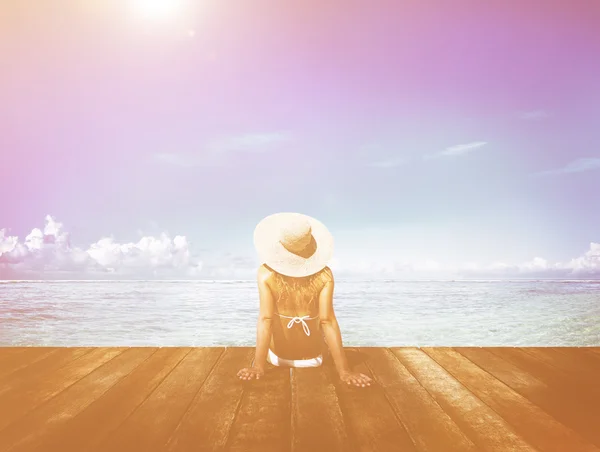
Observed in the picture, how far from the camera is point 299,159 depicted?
1730cm

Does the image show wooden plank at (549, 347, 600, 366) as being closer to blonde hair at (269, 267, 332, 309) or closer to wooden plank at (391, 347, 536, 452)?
wooden plank at (391, 347, 536, 452)

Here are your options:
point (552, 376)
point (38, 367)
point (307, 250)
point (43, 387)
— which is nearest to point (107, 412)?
point (43, 387)

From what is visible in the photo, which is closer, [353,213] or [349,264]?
[349,264]

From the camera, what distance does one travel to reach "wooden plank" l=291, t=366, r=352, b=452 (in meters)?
1.97

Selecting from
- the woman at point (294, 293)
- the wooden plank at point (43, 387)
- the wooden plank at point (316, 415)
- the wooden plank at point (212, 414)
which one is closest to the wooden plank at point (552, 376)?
the woman at point (294, 293)

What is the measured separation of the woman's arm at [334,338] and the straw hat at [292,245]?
182 millimetres

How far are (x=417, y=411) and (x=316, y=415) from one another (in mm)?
524

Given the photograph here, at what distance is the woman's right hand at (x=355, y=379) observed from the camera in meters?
2.70

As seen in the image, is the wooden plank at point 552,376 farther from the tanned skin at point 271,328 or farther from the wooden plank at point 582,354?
the tanned skin at point 271,328

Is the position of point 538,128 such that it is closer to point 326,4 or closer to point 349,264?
point 349,264

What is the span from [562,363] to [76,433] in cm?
322

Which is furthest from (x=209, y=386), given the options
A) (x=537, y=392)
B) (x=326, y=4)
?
(x=326, y=4)

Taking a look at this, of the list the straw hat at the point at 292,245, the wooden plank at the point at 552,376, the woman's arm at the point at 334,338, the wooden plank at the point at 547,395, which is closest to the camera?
the wooden plank at the point at 547,395

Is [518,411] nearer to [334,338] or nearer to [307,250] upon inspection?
[334,338]
